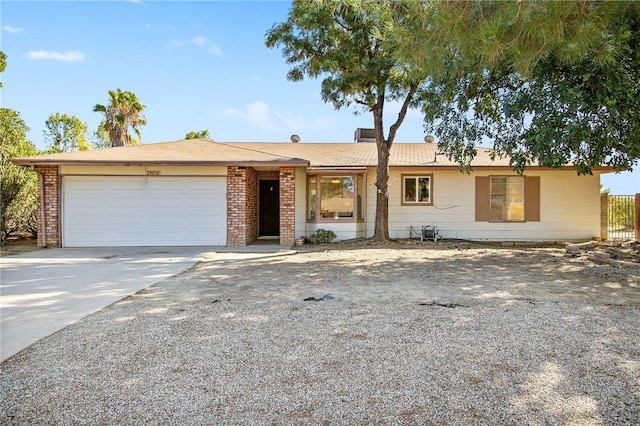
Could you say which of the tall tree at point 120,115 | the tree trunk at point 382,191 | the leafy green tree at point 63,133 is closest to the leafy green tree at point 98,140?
the leafy green tree at point 63,133

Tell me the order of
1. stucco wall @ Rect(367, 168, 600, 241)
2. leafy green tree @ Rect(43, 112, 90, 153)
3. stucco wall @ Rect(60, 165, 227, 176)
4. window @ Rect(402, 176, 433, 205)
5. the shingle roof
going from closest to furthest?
the shingle roof
stucco wall @ Rect(60, 165, 227, 176)
stucco wall @ Rect(367, 168, 600, 241)
window @ Rect(402, 176, 433, 205)
leafy green tree @ Rect(43, 112, 90, 153)

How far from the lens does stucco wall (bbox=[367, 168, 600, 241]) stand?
12602 millimetres

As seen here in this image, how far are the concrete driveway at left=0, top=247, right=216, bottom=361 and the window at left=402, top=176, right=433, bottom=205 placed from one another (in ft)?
22.7

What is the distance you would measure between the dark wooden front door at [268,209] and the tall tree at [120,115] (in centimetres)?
1064

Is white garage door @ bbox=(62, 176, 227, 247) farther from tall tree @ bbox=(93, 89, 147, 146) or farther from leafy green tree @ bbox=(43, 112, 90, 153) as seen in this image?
leafy green tree @ bbox=(43, 112, 90, 153)

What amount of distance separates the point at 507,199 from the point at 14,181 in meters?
16.3

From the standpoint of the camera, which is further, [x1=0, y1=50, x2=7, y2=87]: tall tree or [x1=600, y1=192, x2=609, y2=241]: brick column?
[x1=600, y1=192, x2=609, y2=241]: brick column

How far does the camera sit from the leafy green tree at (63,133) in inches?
1049

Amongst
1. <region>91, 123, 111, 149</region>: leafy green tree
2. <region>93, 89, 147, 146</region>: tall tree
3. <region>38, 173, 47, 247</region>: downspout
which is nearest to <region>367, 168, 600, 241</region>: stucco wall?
<region>38, 173, 47, 247</region>: downspout

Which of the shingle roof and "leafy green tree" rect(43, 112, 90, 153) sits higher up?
"leafy green tree" rect(43, 112, 90, 153)

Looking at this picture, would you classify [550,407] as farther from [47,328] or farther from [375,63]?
[375,63]

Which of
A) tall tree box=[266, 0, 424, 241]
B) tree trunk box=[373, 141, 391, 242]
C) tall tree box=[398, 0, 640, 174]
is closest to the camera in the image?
tall tree box=[398, 0, 640, 174]

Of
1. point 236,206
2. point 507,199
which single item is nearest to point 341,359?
point 236,206

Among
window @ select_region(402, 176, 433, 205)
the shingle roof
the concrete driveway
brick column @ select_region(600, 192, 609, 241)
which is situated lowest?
the concrete driveway
